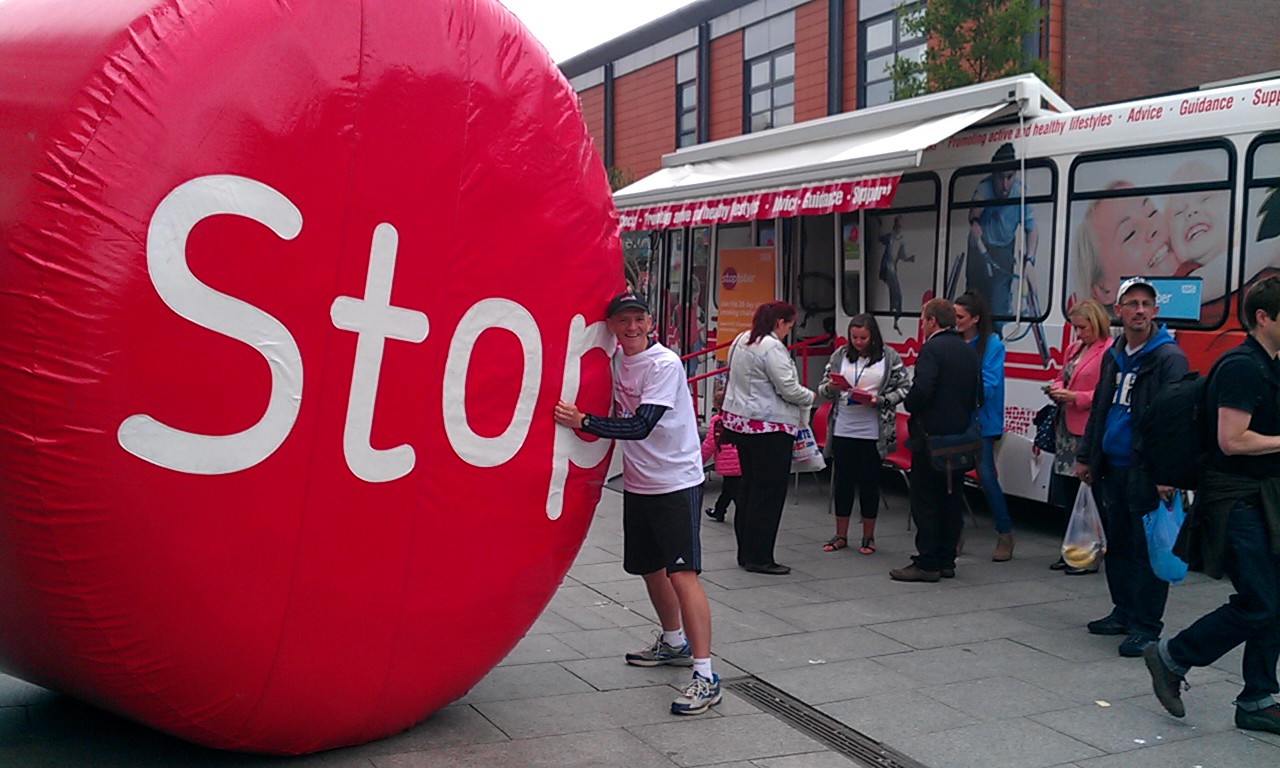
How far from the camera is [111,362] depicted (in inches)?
145

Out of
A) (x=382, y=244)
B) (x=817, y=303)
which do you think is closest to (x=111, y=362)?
(x=382, y=244)

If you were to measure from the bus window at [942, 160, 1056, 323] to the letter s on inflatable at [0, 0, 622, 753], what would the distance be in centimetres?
520

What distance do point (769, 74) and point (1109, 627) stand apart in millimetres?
20382

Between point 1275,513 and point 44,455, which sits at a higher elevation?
point 44,455

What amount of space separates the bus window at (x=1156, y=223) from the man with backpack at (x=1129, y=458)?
6.10ft

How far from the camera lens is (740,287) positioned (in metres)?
12.9

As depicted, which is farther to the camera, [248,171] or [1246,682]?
[1246,682]

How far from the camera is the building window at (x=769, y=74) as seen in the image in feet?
81.9

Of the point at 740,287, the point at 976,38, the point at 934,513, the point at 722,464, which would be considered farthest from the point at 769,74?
the point at 934,513

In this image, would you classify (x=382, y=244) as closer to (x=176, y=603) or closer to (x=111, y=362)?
(x=111, y=362)

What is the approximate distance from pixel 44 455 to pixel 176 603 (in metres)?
0.63

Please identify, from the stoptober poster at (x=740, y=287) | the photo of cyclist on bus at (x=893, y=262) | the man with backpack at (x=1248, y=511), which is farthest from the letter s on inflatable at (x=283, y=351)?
the stoptober poster at (x=740, y=287)

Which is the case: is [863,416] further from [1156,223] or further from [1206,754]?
[1206,754]

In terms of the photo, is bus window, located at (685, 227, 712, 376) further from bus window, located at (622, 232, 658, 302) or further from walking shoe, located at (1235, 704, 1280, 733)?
walking shoe, located at (1235, 704, 1280, 733)
